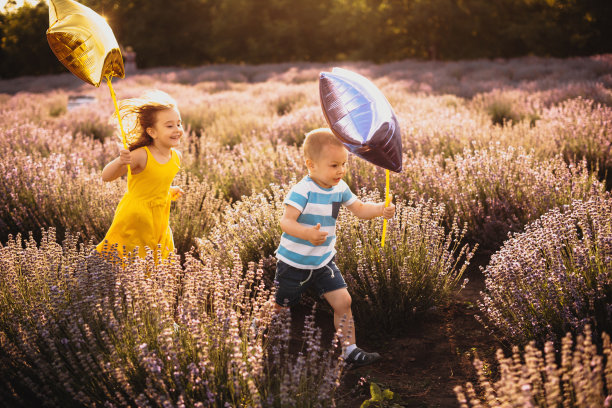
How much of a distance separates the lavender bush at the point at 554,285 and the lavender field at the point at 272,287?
11 mm

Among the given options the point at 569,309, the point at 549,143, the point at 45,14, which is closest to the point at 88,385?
the point at 569,309

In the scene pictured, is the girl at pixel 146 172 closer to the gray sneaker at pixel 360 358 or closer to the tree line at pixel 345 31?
the gray sneaker at pixel 360 358

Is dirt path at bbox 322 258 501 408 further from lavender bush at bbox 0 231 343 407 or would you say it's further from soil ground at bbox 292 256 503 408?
lavender bush at bbox 0 231 343 407

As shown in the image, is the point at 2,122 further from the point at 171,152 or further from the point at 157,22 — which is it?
the point at 157,22

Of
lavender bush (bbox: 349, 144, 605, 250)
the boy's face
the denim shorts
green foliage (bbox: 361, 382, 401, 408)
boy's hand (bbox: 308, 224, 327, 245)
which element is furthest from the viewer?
lavender bush (bbox: 349, 144, 605, 250)

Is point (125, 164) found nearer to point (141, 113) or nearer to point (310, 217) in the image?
point (141, 113)

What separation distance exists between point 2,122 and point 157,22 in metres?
26.6

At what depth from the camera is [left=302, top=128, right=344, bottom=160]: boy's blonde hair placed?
227 centimetres

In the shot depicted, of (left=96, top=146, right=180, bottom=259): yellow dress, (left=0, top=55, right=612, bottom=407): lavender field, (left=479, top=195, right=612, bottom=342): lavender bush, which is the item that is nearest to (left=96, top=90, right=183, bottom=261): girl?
(left=96, top=146, right=180, bottom=259): yellow dress

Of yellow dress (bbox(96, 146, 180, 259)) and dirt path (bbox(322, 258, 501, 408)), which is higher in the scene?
yellow dress (bbox(96, 146, 180, 259))

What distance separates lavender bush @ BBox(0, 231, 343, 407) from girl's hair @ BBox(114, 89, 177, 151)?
999mm

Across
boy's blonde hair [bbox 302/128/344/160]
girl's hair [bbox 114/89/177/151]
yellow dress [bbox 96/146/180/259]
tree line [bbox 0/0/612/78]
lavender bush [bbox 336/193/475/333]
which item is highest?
tree line [bbox 0/0/612/78]

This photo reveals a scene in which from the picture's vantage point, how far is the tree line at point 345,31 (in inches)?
717

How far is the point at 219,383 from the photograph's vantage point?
5.56 feet
